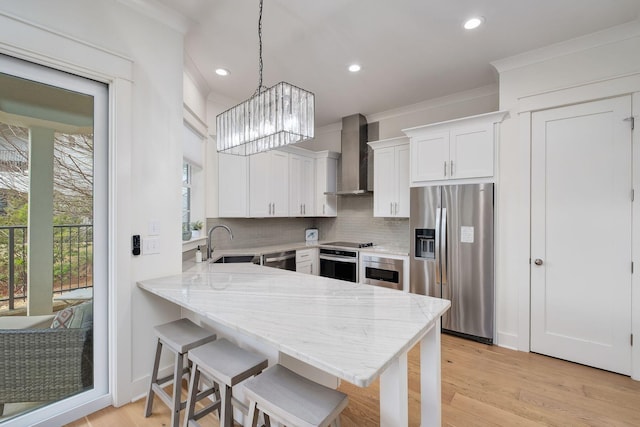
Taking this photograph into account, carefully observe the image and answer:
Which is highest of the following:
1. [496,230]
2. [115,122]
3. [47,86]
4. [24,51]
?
[24,51]

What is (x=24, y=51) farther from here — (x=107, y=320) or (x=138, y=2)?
(x=107, y=320)

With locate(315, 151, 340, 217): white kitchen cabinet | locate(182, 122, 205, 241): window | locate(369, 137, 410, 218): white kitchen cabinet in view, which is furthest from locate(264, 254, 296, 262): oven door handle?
locate(369, 137, 410, 218): white kitchen cabinet

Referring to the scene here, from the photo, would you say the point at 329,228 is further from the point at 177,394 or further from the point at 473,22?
the point at 177,394

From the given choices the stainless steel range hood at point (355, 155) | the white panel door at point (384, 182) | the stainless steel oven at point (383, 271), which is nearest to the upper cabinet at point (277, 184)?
the stainless steel range hood at point (355, 155)

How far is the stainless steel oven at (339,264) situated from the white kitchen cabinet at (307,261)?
0.10 meters

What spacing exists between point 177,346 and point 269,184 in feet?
9.21

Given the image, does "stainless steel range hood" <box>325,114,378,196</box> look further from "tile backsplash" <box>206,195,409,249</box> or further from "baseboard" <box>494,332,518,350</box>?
"baseboard" <box>494,332,518,350</box>

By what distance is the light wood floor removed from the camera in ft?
6.08

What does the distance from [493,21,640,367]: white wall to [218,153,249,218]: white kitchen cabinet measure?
9.99ft

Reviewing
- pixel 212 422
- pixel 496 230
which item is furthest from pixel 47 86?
pixel 496 230

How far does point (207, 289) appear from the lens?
1815 millimetres

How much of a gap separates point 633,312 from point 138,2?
447cm

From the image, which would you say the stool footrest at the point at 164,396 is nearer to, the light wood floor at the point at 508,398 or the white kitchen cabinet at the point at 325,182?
the light wood floor at the point at 508,398

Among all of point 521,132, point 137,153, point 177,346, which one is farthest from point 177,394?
point 521,132
